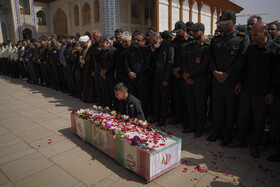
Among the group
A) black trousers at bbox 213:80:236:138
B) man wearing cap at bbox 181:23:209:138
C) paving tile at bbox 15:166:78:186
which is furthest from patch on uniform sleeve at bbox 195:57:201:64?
paving tile at bbox 15:166:78:186

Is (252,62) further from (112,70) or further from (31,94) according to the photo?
(31,94)

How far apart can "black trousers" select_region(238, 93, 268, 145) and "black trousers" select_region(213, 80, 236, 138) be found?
0.51ft

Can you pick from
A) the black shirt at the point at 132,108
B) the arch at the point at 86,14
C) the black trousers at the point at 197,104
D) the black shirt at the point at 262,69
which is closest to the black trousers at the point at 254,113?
the black shirt at the point at 262,69

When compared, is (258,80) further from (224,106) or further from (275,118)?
(224,106)

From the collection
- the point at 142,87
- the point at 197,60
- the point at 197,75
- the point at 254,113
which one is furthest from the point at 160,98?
the point at 254,113

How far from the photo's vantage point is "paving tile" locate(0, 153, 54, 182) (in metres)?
2.96

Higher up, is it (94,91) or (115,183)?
(94,91)

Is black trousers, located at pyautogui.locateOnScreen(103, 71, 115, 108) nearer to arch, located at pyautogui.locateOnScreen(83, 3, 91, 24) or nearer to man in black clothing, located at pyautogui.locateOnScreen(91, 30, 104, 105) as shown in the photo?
man in black clothing, located at pyautogui.locateOnScreen(91, 30, 104, 105)

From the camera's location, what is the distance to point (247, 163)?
3074 millimetres

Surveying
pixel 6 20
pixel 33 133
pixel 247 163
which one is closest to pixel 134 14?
pixel 6 20

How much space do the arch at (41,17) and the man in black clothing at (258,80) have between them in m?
27.2

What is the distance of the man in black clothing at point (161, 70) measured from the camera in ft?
14.1

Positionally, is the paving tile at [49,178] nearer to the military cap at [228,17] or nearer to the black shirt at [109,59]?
the black shirt at [109,59]

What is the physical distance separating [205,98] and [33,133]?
3514 mm
